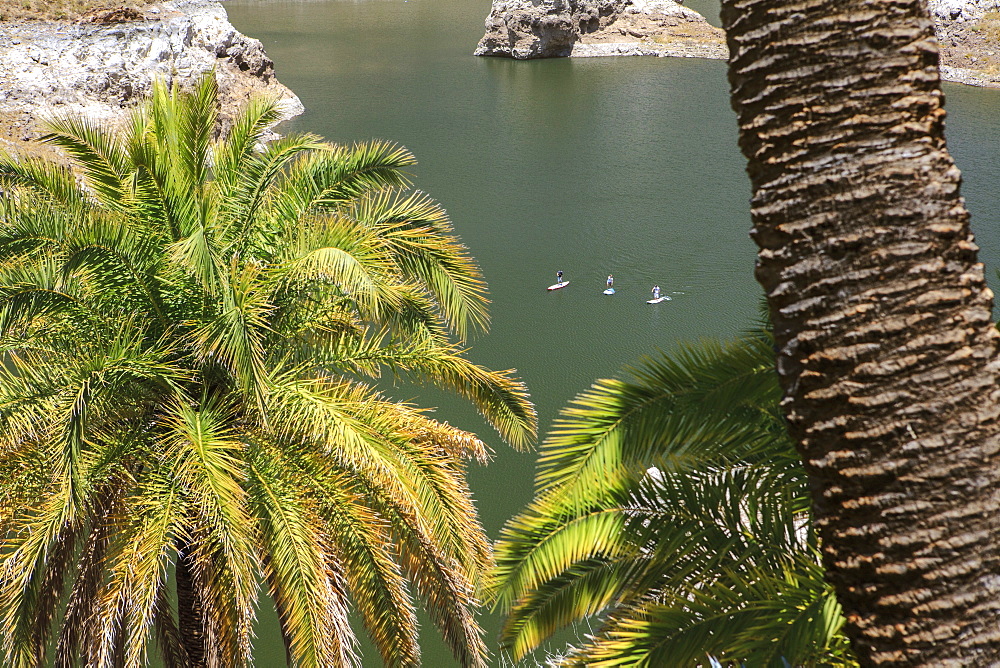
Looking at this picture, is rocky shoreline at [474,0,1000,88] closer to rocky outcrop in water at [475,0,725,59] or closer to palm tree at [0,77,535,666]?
rocky outcrop in water at [475,0,725,59]

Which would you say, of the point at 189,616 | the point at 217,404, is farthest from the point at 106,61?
the point at 189,616

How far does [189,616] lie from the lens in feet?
19.2

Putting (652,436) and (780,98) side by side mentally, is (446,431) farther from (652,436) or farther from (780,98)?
(780,98)

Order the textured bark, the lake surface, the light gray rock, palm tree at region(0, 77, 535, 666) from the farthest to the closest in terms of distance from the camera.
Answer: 1. the light gray rock
2. the lake surface
3. palm tree at region(0, 77, 535, 666)
4. the textured bark

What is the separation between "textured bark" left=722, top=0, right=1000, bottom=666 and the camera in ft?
7.78

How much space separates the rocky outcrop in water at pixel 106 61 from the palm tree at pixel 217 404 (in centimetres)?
1834

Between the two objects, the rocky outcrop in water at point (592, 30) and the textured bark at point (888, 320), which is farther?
the rocky outcrop in water at point (592, 30)

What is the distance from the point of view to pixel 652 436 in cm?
397

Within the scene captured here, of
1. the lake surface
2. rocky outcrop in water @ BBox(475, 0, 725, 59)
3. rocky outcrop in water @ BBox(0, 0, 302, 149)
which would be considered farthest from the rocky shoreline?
rocky outcrop in water @ BBox(0, 0, 302, 149)

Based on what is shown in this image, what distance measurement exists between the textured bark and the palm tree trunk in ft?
14.4

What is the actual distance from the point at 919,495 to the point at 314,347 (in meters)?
4.24

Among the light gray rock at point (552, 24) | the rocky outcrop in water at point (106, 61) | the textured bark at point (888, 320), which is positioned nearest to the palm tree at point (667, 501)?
the textured bark at point (888, 320)

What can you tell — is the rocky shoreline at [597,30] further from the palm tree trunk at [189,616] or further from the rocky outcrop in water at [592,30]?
the palm tree trunk at [189,616]

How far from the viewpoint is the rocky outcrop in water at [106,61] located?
24953 millimetres
